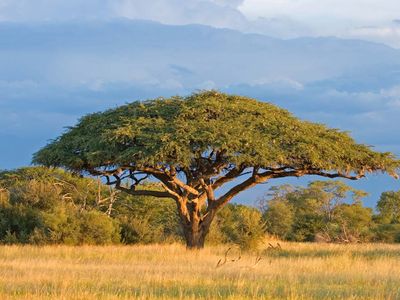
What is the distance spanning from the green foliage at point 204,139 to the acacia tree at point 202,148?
41 millimetres

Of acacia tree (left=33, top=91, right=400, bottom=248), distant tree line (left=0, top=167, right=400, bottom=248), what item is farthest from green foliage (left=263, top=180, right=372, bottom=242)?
acacia tree (left=33, top=91, right=400, bottom=248)

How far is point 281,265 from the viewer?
22.7 meters

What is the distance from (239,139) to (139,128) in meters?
3.93

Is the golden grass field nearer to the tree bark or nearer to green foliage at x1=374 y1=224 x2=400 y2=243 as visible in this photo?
the tree bark

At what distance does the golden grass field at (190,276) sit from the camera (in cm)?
1418

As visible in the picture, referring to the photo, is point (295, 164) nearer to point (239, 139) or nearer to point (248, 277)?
point (239, 139)

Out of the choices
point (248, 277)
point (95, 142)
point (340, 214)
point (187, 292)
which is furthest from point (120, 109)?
point (340, 214)

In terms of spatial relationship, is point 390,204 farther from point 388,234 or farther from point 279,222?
point 279,222

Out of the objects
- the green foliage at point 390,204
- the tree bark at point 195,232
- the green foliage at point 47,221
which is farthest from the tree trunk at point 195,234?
the green foliage at point 390,204

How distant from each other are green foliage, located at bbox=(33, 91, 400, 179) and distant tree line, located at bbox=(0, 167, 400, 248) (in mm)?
3170

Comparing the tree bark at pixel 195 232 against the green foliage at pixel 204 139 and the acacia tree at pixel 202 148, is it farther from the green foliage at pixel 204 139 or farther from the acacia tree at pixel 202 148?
the green foliage at pixel 204 139

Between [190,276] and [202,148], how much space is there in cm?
925

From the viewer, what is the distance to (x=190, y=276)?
702 inches

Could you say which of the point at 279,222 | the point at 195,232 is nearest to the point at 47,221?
the point at 195,232
